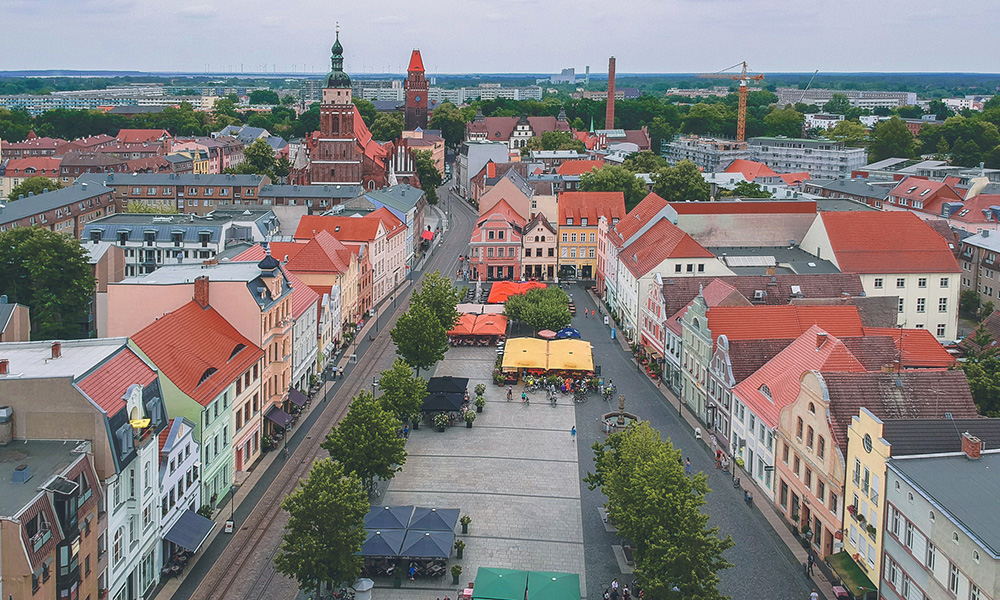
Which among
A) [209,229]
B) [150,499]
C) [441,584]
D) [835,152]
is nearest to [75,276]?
[209,229]

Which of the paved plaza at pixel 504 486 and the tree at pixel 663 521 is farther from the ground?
the tree at pixel 663 521

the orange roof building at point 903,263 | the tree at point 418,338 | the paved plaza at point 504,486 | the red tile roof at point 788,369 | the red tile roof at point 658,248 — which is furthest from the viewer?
the orange roof building at point 903,263

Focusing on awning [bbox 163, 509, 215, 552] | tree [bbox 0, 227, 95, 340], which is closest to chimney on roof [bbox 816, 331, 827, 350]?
awning [bbox 163, 509, 215, 552]

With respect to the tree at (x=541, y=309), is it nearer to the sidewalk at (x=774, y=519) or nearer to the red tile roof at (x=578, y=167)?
the sidewalk at (x=774, y=519)

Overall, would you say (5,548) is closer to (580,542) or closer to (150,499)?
(150,499)

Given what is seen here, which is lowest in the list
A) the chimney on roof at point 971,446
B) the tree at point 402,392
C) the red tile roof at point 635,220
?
the tree at point 402,392

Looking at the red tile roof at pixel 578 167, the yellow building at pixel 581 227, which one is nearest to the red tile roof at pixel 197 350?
the yellow building at pixel 581 227

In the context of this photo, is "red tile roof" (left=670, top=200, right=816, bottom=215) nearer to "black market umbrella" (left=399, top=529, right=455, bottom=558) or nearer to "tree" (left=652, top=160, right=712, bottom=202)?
"tree" (left=652, top=160, right=712, bottom=202)
